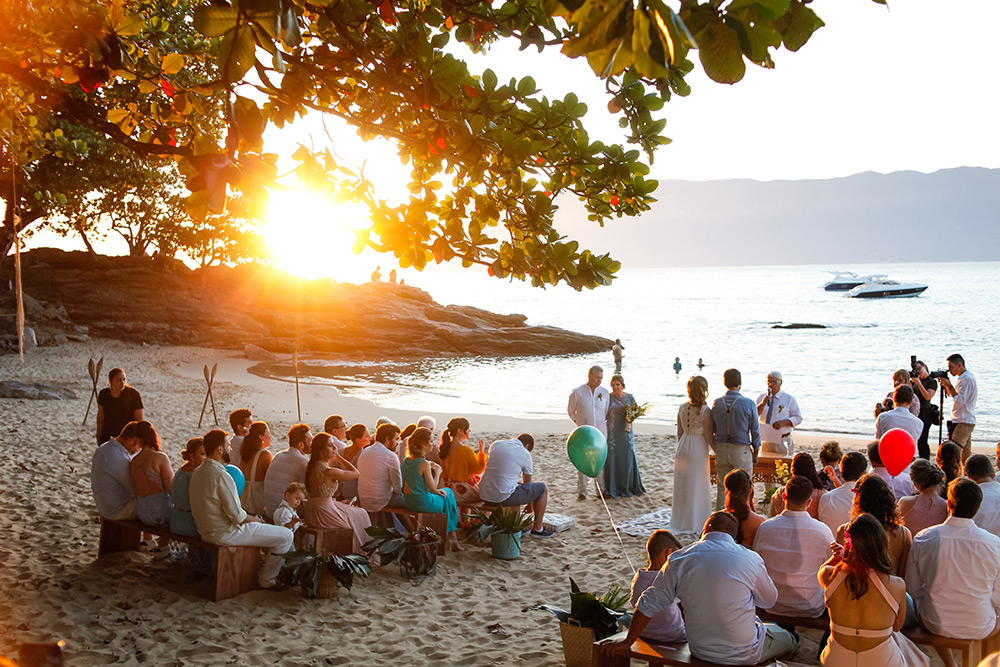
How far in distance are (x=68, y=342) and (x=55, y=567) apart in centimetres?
3255

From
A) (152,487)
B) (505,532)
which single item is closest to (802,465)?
(505,532)

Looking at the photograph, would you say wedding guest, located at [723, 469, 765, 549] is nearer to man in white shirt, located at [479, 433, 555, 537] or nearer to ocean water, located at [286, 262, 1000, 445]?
man in white shirt, located at [479, 433, 555, 537]

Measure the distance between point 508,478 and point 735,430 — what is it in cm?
263

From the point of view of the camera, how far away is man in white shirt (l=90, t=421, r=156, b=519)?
716 centimetres

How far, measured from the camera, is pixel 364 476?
8336 mm

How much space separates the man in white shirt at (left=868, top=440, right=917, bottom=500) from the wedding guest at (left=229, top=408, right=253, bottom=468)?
614 cm

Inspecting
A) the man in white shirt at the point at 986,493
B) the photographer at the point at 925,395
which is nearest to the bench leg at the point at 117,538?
the man in white shirt at the point at 986,493

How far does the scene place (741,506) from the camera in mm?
5969

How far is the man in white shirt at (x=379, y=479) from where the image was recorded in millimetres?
8320

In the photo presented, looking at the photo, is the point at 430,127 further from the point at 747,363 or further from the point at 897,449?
the point at 747,363

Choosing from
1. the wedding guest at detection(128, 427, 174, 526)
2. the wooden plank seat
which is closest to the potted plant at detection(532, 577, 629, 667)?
the wooden plank seat

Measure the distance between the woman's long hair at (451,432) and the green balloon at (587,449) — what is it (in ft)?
3.96

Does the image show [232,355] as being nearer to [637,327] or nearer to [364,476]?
[364,476]

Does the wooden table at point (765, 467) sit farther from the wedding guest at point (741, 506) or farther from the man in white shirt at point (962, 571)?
the man in white shirt at point (962, 571)
